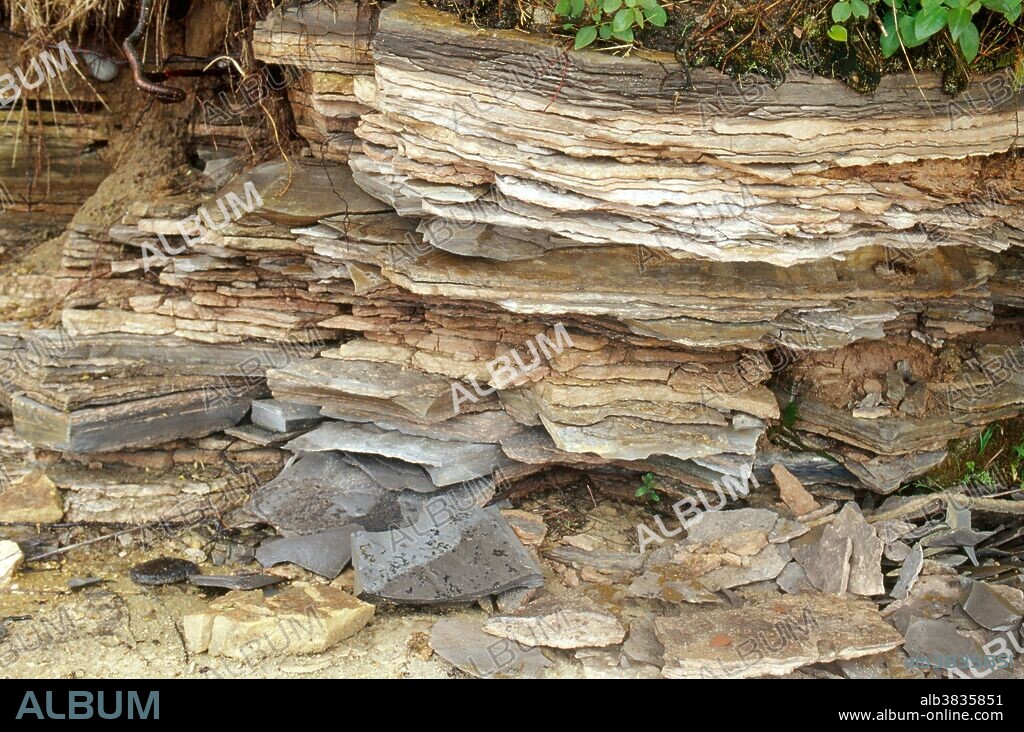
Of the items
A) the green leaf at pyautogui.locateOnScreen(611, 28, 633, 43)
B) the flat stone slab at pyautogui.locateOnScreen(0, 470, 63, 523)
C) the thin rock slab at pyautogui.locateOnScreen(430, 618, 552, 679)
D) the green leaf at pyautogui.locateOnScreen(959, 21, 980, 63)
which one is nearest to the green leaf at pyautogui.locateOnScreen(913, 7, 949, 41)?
the green leaf at pyautogui.locateOnScreen(959, 21, 980, 63)

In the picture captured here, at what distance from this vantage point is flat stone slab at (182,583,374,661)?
15.8 feet

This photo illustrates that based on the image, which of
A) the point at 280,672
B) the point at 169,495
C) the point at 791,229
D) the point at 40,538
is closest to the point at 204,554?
the point at 169,495

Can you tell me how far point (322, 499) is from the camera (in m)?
6.07

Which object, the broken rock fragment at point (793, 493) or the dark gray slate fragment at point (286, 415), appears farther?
the dark gray slate fragment at point (286, 415)

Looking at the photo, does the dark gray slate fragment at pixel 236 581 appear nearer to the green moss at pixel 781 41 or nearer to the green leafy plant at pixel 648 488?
the green leafy plant at pixel 648 488

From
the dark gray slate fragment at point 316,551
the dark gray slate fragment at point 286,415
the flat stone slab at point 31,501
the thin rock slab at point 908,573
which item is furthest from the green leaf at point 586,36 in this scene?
the flat stone slab at point 31,501

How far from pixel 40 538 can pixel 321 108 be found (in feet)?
10.8

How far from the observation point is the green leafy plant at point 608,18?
179 inches

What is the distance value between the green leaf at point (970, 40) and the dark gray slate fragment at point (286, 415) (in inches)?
178

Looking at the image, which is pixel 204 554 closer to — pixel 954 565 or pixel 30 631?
pixel 30 631

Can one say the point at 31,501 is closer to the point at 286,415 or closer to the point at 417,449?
the point at 286,415

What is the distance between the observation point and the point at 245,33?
20.7 feet

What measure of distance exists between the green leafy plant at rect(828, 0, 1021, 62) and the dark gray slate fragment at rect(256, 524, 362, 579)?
161 inches

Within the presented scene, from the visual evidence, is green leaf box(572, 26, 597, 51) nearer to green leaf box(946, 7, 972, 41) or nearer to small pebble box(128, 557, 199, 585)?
green leaf box(946, 7, 972, 41)
